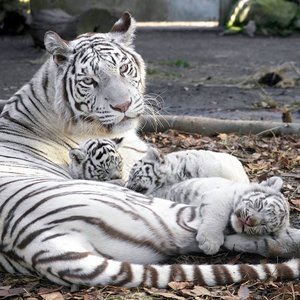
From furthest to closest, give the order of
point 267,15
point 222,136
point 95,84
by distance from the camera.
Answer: point 267,15, point 222,136, point 95,84

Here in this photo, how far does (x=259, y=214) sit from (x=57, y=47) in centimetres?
163

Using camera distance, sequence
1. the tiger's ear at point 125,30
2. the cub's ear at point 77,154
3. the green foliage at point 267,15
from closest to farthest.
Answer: the cub's ear at point 77,154 < the tiger's ear at point 125,30 < the green foliage at point 267,15

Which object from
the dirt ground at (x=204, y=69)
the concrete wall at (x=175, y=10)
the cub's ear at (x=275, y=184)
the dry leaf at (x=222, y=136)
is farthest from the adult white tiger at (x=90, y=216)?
the concrete wall at (x=175, y=10)

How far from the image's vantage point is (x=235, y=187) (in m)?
3.60

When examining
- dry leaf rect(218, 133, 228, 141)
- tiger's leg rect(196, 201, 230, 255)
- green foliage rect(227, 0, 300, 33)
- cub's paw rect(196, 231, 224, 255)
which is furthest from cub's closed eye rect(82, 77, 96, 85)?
green foliage rect(227, 0, 300, 33)

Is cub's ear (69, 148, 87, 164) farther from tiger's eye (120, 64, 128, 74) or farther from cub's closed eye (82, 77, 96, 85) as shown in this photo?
tiger's eye (120, 64, 128, 74)

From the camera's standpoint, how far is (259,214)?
11.2 feet

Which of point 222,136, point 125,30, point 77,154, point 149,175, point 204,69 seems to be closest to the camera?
point 149,175

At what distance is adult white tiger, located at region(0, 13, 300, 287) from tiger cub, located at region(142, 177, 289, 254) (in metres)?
0.06

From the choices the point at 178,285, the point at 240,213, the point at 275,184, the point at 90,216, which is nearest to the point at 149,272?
the point at 178,285

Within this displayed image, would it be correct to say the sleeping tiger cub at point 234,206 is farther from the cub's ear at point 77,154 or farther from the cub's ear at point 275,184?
the cub's ear at point 77,154

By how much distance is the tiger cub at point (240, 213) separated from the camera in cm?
341

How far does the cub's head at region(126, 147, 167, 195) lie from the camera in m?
4.12

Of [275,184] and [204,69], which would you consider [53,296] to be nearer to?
[275,184]
